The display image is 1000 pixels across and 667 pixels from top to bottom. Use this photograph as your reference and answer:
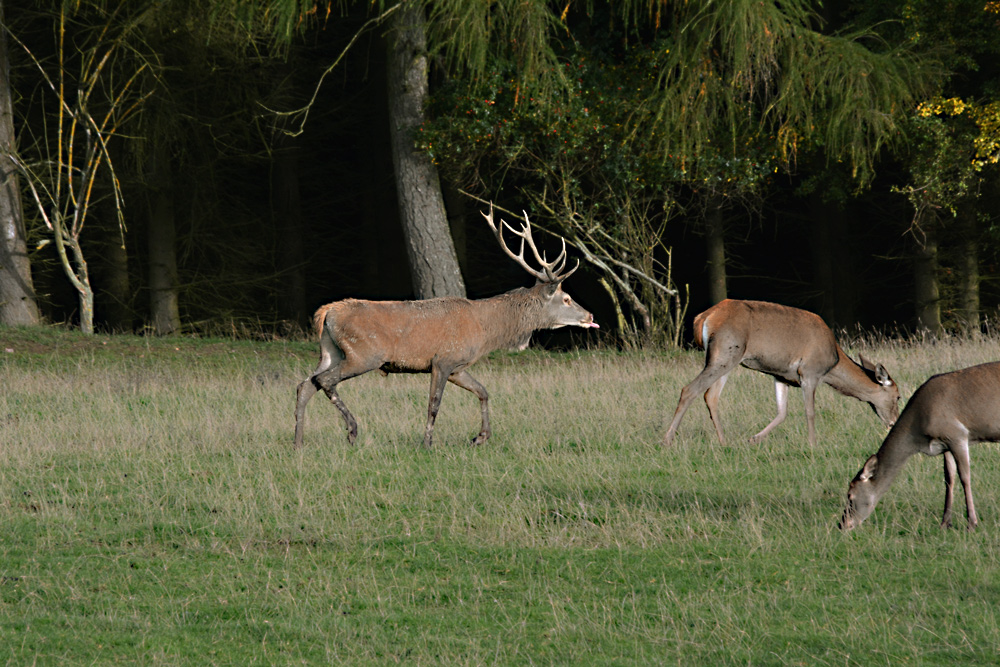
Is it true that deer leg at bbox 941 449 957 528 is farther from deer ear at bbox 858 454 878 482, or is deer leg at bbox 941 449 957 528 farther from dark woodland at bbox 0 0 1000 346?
dark woodland at bbox 0 0 1000 346

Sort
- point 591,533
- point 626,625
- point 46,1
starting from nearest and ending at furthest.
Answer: point 626,625 < point 591,533 < point 46,1

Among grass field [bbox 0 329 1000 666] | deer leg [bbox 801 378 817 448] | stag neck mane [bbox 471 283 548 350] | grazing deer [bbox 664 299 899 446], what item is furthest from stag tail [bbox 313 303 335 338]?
deer leg [bbox 801 378 817 448]

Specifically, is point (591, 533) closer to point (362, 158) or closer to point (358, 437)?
point (358, 437)

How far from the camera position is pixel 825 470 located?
877 centimetres

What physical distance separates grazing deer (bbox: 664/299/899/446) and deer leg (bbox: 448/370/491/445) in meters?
1.52

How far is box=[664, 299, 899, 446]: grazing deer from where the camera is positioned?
33.1 ft

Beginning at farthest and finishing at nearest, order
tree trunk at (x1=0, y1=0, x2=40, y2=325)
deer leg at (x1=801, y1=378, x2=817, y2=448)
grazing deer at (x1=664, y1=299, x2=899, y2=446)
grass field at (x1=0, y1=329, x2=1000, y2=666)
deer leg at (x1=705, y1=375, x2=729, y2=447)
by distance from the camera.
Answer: tree trunk at (x1=0, y1=0, x2=40, y2=325), deer leg at (x1=705, y1=375, x2=729, y2=447), grazing deer at (x1=664, y1=299, x2=899, y2=446), deer leg at (x1=801, y1=378, x2=817, y2=448), grass field at (x1=0, y1=329, x2=1000, y2=666)

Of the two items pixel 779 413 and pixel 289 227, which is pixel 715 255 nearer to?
pixel 289 227

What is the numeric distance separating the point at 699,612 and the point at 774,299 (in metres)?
22.7

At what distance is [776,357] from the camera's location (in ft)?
33.3

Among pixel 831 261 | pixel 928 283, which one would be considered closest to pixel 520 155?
pixel 928 283

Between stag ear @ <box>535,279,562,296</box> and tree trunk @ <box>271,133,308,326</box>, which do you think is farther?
tree trunk @ <box>271,133,308,326</box>

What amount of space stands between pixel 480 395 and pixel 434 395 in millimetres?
471

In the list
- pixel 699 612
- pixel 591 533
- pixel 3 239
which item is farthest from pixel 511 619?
pixel 3 239
